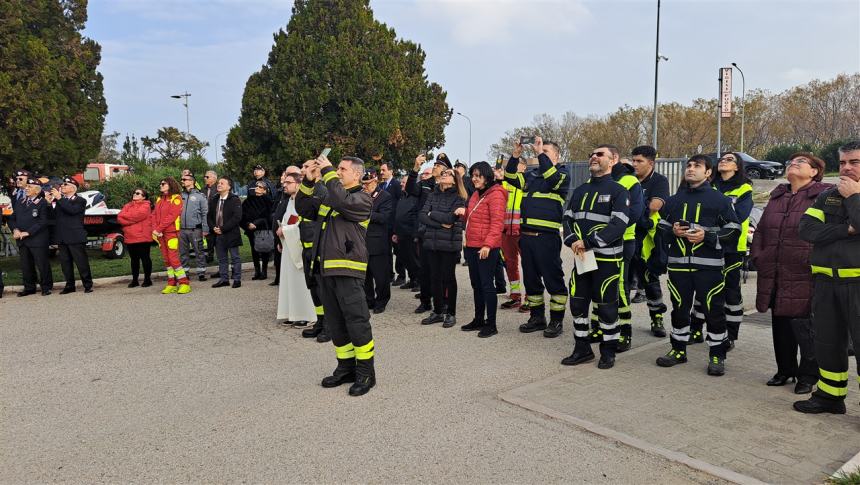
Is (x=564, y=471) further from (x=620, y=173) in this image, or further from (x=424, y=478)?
(x=620, y=173)

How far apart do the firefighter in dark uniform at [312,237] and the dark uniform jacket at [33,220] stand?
6.06 metres

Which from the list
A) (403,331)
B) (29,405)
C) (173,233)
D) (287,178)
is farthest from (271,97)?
(29,405)

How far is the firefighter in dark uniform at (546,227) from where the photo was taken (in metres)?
6.99

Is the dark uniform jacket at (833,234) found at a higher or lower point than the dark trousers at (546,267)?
higher

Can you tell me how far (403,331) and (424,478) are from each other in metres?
3.93

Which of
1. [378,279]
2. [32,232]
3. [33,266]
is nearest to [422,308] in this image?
[378,279]

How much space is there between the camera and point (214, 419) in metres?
4.77

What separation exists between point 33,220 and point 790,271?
1123 centimetres

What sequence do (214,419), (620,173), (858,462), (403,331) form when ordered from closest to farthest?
(858,462) → (214,419) → (620,173) → (403,331)

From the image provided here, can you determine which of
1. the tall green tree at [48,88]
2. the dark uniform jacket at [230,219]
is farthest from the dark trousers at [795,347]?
the tall green tree at [48,88]

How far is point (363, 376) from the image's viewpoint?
534cm

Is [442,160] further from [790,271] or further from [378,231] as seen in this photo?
[790,271]

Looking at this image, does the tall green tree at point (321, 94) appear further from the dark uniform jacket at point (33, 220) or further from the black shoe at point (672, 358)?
the black shoe at point (672, 358)

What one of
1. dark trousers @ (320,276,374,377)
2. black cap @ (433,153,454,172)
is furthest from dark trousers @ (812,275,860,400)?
black cap @ (433,153,454,172)
